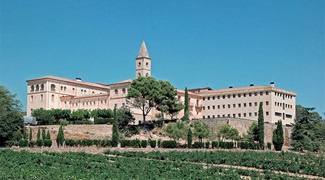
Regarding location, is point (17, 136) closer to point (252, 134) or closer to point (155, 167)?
point (252, 134)

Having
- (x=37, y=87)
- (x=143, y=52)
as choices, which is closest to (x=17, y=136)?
(x=37, y=87)

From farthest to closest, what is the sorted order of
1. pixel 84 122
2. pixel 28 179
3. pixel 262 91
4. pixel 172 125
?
pixel 262 91 < pixel 84 122 < pixel 172 125 < pixel 28 179

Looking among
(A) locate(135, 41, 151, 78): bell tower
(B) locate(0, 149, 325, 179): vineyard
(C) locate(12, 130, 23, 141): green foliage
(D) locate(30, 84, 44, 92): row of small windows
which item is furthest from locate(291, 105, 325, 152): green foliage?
(D) locate(30, 84, 44, 92): row of small windows

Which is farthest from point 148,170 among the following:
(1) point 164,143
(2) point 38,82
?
(2) point 38,82

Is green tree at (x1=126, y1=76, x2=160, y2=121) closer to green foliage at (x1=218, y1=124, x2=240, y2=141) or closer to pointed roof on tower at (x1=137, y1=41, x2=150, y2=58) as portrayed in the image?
green foliage at (x1=218, y1=124, x2=240, y2=141)

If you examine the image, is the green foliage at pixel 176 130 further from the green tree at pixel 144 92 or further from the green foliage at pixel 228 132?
the green tree at pixel 144 92

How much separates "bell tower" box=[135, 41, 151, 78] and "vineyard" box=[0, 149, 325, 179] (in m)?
40.7

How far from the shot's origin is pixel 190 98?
8562 centimetres

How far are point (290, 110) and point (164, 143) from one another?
3568cm

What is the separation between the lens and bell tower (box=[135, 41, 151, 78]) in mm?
86000

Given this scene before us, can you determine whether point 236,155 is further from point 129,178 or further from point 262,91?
point 262,91

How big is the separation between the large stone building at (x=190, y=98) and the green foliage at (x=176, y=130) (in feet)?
63.6

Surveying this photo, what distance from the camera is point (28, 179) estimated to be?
2323 centimetres

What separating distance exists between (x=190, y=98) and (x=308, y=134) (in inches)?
1162
